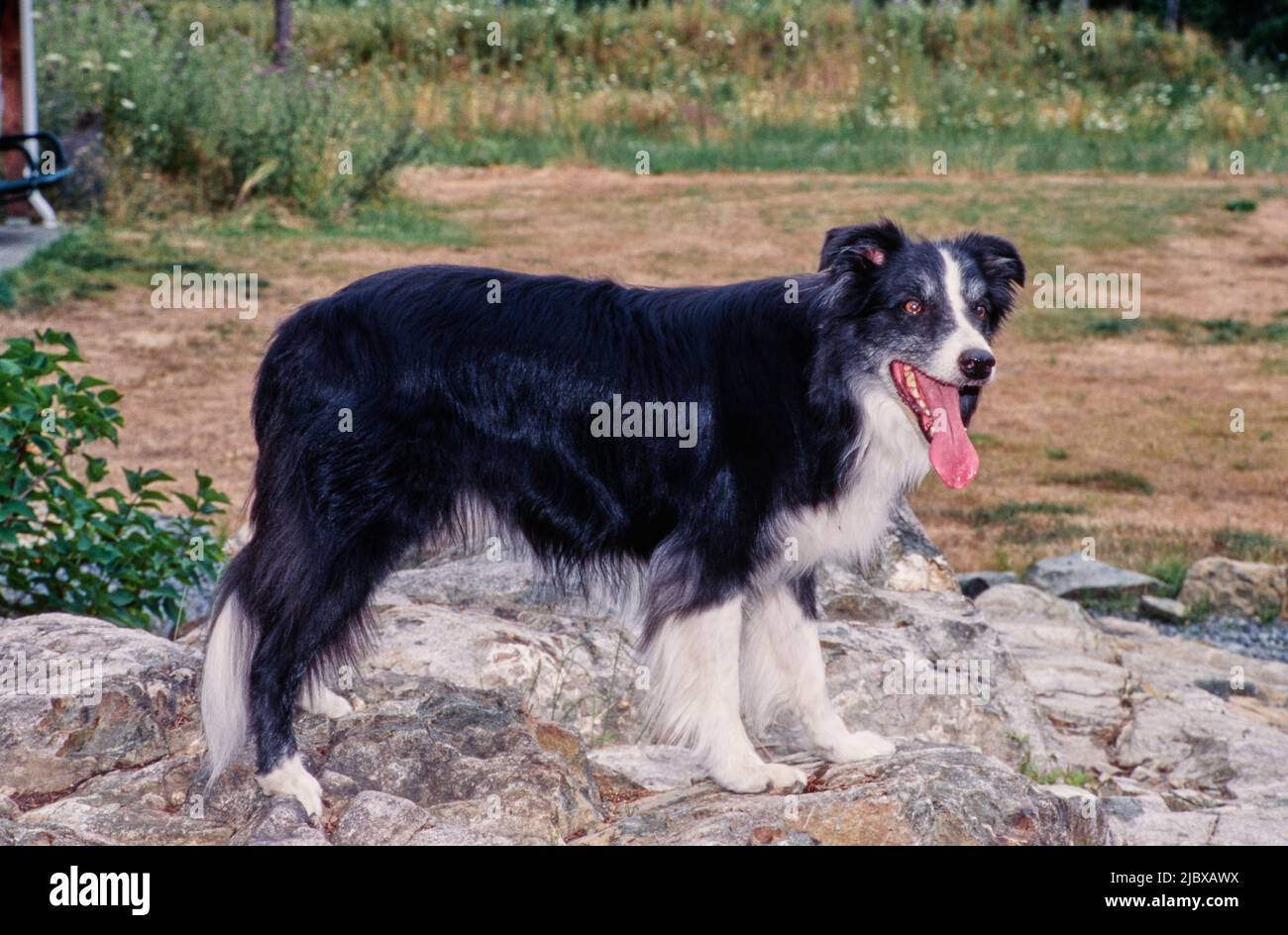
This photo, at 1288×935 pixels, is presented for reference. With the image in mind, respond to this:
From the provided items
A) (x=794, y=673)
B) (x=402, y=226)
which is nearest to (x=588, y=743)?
(x=794, y=673)

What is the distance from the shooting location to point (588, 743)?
4.69 meters

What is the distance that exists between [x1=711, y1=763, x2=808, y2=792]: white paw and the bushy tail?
1267 mm

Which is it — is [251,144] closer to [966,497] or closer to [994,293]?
[966,497]

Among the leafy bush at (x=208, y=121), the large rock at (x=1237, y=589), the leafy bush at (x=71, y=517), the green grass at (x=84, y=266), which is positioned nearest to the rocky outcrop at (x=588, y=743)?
the leafy bush at (x=71, y=517)

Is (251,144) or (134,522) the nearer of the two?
(134,522)

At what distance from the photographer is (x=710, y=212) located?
14.6 m

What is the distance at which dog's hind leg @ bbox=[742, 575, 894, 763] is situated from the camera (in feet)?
13.9

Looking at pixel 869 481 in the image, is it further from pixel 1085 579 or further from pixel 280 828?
pixel 1085 579

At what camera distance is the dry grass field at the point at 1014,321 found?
8.83 metres

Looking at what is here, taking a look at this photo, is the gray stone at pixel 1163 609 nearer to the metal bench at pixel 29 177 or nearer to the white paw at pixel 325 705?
the white paw at pixel 325 705

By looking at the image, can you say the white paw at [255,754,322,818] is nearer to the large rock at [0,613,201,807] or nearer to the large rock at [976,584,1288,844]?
the large rock at [0,613,201,807]

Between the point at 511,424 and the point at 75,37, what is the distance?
1225 centimetres

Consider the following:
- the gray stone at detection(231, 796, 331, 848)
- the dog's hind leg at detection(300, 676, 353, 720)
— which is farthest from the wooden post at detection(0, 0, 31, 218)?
the gray stone at detection(231, 796, 331, 848)

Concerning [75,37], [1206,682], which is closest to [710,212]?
[75,37]
